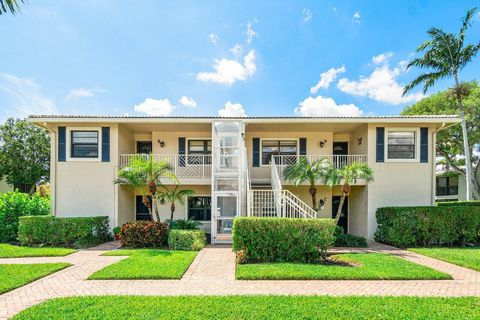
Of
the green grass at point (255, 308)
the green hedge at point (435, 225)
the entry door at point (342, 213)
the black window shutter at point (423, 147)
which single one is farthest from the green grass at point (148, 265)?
the black window shutter at point (423, 147)

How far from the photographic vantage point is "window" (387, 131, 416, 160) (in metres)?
13.1

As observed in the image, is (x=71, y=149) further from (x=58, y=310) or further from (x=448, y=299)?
(x=448, y=299)

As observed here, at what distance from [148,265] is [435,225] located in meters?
11.2

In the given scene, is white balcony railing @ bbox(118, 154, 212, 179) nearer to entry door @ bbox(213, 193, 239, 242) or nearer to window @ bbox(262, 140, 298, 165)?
entry door @ bbox(213, 193, 239, 242)

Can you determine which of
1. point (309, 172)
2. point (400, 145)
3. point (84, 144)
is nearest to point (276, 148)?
point (309, 172)

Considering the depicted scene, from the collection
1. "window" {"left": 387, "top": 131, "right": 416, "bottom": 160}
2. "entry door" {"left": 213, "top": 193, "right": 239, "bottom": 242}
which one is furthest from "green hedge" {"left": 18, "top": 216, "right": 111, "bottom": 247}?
"window" {"left": 387, "top": 131, "right": 416, "bottom": 160}

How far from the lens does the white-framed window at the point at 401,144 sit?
13.0m

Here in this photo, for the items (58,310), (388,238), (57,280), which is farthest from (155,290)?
(388,238)

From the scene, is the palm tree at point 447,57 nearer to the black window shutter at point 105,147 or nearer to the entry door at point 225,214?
the entry door at point 225,214

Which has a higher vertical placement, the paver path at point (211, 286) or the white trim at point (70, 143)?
the white trim at point (70, 143)

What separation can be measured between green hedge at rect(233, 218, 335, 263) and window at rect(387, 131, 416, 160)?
7.11 meters

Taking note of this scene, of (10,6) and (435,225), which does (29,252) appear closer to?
(10,6)

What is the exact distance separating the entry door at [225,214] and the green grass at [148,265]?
2.43 meters

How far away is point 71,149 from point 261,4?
11279 millimetres
